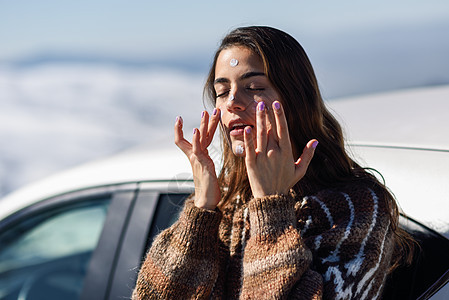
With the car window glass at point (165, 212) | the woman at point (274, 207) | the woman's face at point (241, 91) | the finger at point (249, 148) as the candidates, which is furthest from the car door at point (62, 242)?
the finger at point (249, 148)

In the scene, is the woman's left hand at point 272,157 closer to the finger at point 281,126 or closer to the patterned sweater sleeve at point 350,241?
the finger at point 281,126

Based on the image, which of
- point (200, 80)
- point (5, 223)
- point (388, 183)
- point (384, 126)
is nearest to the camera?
point (388, 183)

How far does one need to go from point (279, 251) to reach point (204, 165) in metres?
0.38

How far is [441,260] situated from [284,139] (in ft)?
1.85

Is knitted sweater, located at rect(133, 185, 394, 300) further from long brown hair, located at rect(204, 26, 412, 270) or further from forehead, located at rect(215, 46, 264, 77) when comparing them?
forehead, located at rect(215, 46, 264, 77)

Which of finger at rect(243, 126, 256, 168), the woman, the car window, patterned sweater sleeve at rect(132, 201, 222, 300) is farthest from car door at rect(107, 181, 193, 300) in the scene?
finger at rect(243, 126, 256, 168)

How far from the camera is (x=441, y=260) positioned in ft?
5.82

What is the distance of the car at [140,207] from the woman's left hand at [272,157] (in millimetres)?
403

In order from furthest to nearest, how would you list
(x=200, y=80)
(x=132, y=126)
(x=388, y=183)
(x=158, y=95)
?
(x=200, y=80) → (x=158, y=95) → (x=132, y=126) → (x=388, y=183)

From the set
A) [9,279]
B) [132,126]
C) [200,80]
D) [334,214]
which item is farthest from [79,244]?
[200,80]

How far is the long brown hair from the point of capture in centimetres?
182

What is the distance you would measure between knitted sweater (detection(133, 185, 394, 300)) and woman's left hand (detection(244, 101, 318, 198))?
0.13ft

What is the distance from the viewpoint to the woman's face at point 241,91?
1802mm

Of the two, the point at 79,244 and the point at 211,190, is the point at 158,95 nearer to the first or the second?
the point at 79,244
